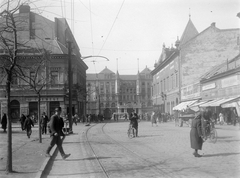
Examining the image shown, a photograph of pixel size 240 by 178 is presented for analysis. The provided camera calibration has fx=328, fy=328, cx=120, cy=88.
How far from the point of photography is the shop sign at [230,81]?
93.9 ft

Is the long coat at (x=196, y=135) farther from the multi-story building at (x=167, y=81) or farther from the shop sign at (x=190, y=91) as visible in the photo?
the multi-story building at (x=167, y=81)

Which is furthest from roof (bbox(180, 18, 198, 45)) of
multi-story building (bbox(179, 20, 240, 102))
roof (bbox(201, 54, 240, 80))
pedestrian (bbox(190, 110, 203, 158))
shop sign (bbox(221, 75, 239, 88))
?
pedestrian (bbox(190, 110, 203, 158))

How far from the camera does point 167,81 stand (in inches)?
2232

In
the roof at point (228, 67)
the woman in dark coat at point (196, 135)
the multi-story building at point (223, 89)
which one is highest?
the roof at point (228, 67)

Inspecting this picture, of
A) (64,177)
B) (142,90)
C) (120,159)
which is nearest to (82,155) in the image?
(120,159)

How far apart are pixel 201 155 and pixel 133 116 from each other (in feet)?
27.9

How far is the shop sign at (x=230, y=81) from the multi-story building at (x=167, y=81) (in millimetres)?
16518

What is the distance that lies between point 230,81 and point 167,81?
26.8 metres

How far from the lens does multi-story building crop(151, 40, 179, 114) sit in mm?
49372

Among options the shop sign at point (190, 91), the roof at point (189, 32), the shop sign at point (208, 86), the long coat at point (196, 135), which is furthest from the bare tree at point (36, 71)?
the roof at point (189, 32)

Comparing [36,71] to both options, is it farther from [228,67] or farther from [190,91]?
[190,91]

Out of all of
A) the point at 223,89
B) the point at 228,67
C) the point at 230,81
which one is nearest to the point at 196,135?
the point at 230,81

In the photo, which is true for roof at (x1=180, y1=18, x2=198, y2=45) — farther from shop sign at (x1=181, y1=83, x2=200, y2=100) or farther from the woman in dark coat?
the woman in dark coat

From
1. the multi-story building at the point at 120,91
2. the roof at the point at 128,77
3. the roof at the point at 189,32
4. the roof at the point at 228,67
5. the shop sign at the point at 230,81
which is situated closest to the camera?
the shop sign at the point at 230,81
